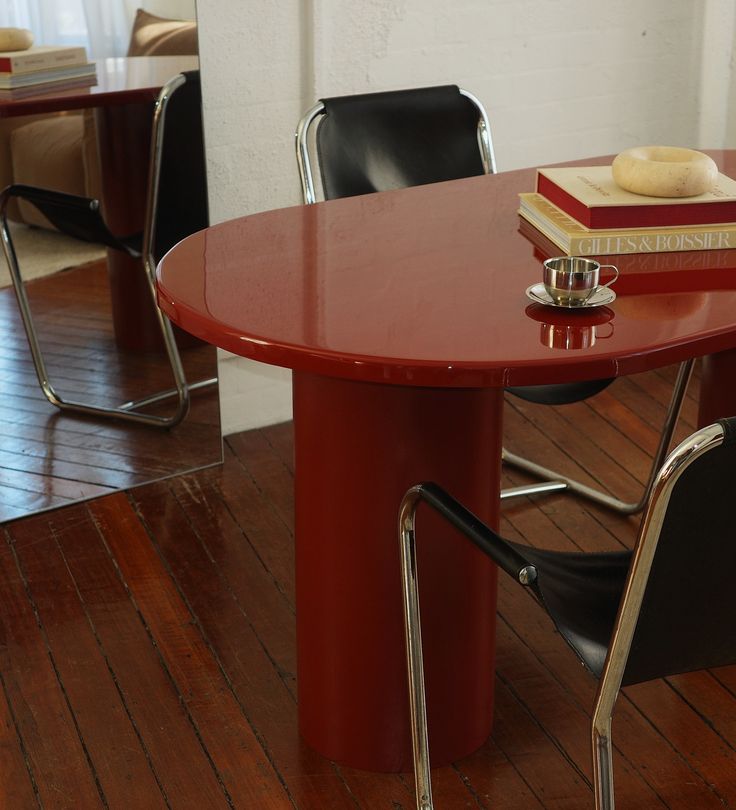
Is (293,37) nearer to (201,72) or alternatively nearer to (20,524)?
(201,72)

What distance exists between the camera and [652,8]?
3531 millimetres

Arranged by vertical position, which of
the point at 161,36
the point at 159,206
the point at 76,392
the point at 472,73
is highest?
the point at 161,36

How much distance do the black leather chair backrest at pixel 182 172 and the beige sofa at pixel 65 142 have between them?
11cm

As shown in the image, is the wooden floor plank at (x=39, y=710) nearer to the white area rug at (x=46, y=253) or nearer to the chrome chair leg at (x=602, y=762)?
the white area rug at (x=46, y=253)

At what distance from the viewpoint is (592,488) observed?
281 cm

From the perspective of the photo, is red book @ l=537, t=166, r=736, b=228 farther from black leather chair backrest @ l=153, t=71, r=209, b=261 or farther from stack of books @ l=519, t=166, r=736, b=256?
black leather chair backrest @ l=153, t=71, r=209, b=261

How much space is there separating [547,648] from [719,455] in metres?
1.21

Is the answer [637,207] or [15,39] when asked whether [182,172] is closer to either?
[15,39]

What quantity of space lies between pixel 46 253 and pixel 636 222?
4.90ft

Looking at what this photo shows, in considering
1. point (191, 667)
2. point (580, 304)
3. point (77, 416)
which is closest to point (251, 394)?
point (77, 416)

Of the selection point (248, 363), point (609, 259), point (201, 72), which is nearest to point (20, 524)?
point (248, 363)

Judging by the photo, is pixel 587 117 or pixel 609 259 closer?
pixel 609 259

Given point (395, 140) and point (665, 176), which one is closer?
point (665, 176)

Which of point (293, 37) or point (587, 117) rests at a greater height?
point (293, 37)
